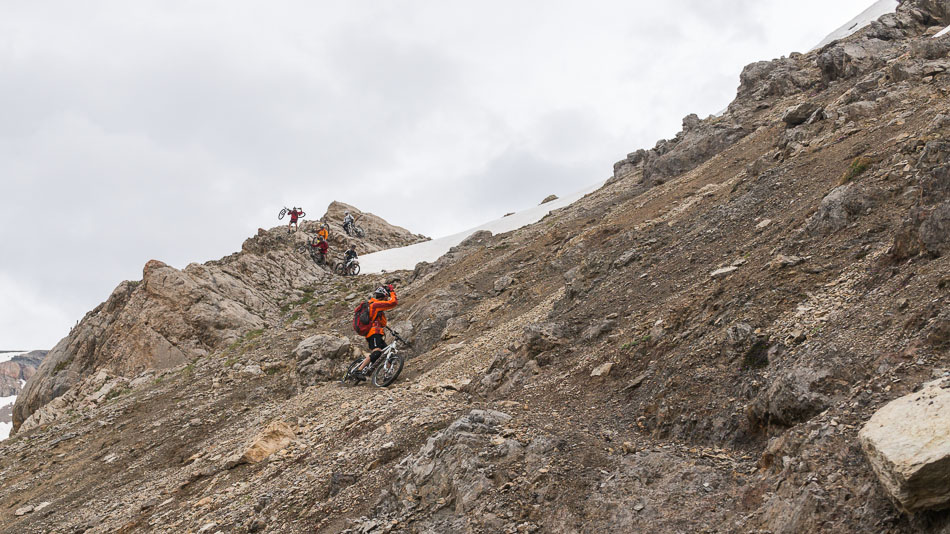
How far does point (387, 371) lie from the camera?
498 inches

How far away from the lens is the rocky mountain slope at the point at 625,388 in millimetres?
5129

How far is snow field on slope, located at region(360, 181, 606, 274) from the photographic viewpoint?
1423 inches

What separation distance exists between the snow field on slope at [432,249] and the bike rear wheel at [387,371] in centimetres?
2246

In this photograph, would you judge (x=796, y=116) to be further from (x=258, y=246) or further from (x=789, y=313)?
(x=258, y=246)

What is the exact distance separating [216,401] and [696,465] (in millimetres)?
14041

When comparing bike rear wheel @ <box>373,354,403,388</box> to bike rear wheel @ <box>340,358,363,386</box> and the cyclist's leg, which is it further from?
bike rear wheel @ <box>340,358,363,386</box>

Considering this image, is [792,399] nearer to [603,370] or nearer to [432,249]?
[603,370]

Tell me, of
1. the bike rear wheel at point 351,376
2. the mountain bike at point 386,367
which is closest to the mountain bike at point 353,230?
the bike rear wheel at point 351,376

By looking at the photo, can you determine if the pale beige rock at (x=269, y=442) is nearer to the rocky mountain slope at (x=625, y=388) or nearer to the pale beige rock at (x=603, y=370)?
the rocky mountain slope at (x=625, y=388)

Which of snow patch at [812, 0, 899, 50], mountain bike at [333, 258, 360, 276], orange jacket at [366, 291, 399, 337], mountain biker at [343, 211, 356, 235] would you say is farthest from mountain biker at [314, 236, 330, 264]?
snow patch at [812, 0, 899, 50]

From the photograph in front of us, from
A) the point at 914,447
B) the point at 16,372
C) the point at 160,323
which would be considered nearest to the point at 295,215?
the point at 160,323

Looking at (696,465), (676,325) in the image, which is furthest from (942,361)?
(676,325)

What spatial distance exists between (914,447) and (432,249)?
117ft

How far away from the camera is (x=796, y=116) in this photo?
18.8 meters
